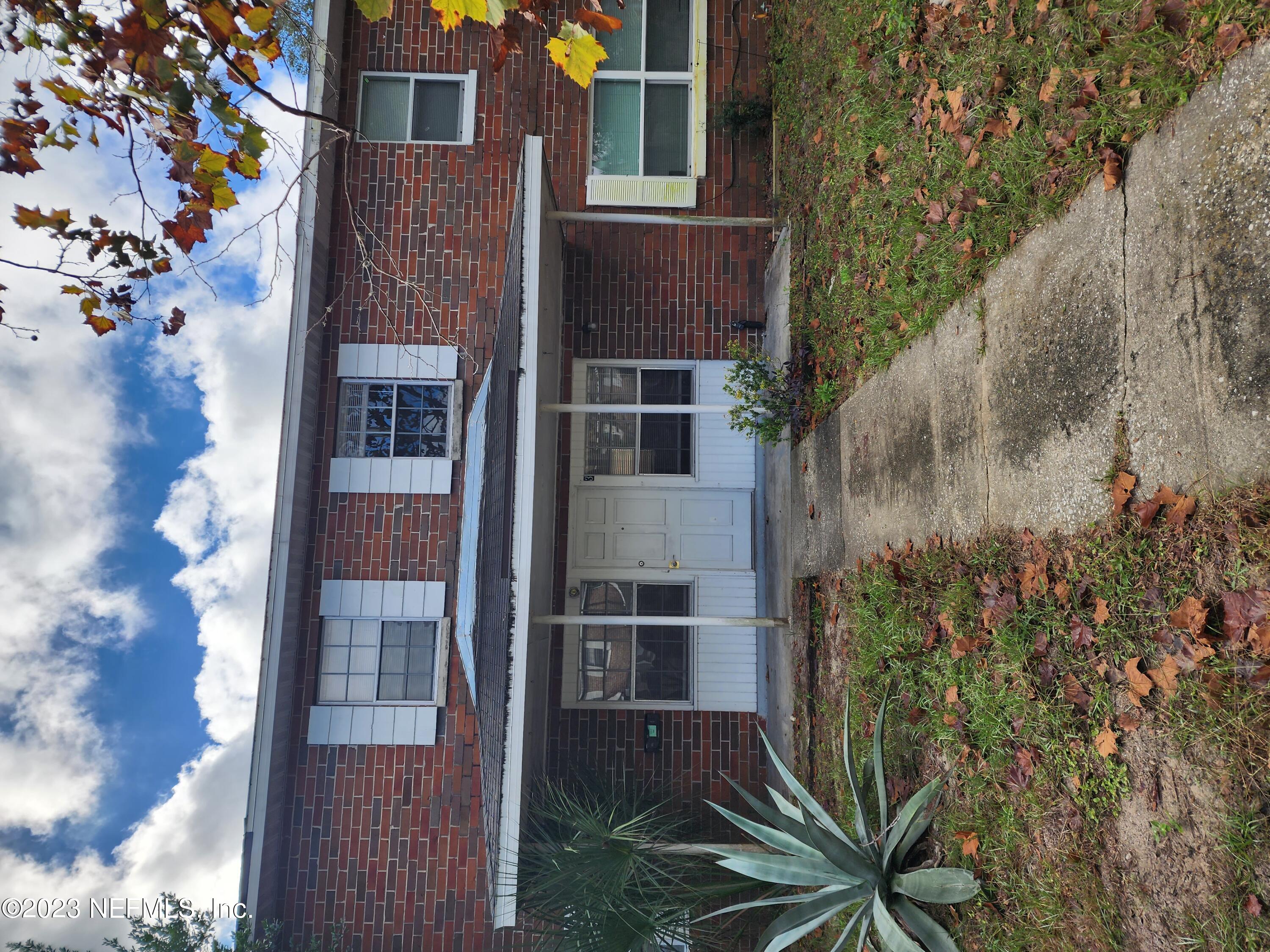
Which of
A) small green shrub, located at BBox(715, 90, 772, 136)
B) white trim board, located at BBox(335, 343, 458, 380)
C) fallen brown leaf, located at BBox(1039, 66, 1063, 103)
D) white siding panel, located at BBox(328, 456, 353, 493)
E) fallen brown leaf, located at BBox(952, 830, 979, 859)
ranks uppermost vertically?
small green shrub, located at BBox(715, 90, 772, 136)

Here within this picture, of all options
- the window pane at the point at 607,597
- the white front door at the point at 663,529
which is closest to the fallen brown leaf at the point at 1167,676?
the white front door at the point at 663,529

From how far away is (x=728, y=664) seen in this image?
27.3 feet

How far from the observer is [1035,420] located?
10.1ft

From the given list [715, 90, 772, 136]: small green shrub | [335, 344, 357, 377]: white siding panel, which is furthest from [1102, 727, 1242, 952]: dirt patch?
[715, 90, 772, 136]: small green shrub

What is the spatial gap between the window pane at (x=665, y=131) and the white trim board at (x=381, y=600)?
607cm

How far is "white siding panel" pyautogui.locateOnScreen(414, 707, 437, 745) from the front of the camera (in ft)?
25.1

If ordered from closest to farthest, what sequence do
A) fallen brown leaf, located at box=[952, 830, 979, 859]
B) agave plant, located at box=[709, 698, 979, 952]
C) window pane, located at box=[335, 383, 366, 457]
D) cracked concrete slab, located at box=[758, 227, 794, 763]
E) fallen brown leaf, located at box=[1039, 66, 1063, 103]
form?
fallen brown leaf, located at box=[1039, 66, 1063, 103], fallen brown leaf, located at box=[952, 830, 979, 859], agave plant, located at box=[709, 698, 979, 952], cracked concrete slab, located at box=[758, 227, 794, 763], window pane, located at box=[335, 383, 366, 457]

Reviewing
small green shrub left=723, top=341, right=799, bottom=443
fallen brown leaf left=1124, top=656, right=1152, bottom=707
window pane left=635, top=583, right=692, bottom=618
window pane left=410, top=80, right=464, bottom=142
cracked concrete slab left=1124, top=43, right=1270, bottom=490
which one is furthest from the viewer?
window pane left=410, top=80, right=464, bottom=142

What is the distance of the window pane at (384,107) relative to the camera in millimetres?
8734

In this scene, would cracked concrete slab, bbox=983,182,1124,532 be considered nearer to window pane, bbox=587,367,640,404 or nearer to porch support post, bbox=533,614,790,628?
porch support post, bbox=533,614,790,628

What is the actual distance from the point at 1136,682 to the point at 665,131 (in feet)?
28.1

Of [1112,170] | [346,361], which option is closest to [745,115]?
[346,361]

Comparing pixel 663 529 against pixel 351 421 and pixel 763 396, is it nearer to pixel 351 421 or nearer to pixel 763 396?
pixel 763 396

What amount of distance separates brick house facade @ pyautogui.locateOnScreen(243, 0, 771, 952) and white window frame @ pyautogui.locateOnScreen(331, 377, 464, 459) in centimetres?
3
